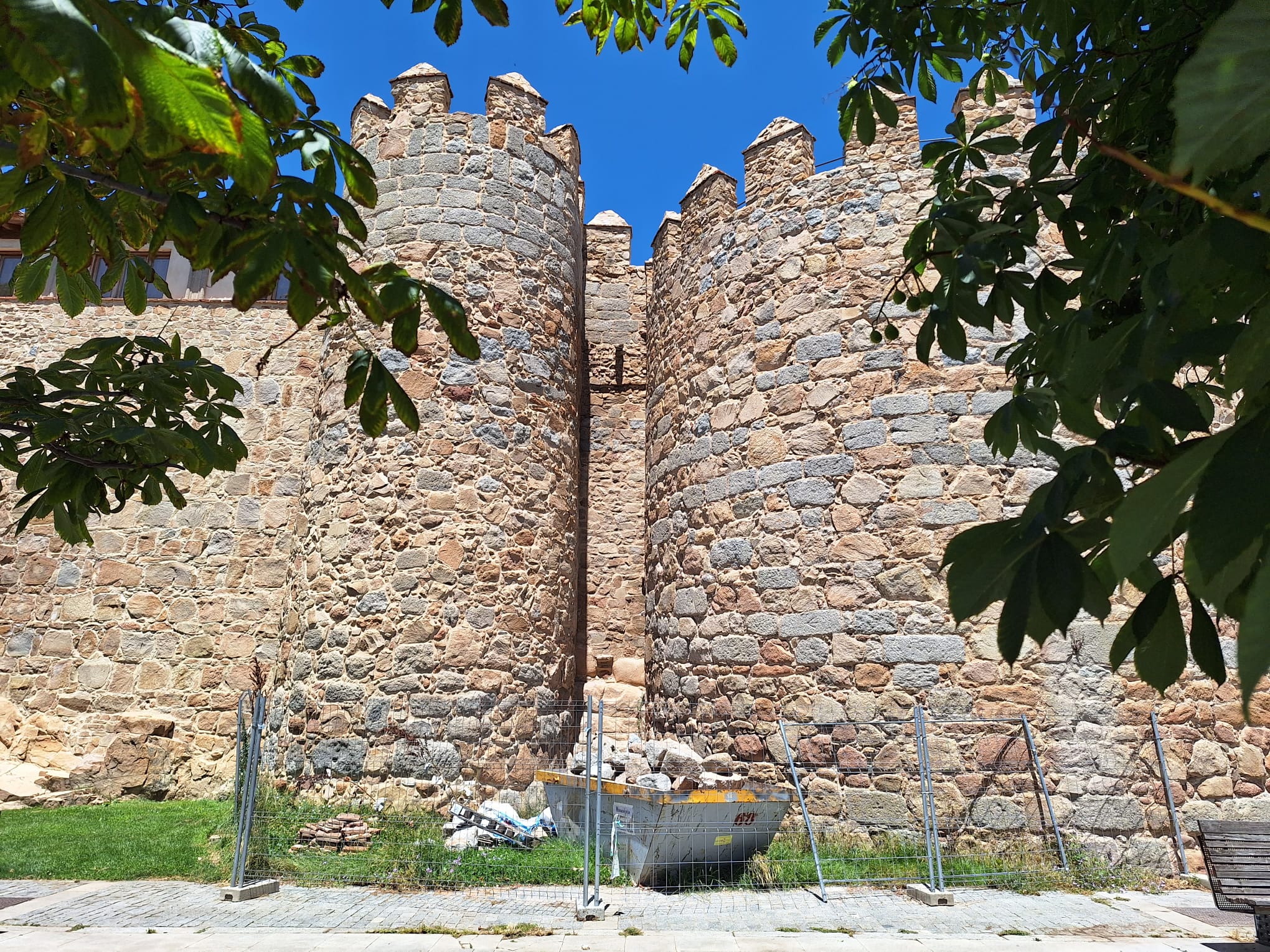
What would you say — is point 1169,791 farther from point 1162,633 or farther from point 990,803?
point 1162,633

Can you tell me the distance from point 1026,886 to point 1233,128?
21.5 ft

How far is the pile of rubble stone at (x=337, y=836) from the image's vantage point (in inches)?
261

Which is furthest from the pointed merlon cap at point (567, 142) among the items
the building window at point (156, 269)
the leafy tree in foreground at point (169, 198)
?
the leafy tree in foreground at point (169, 198)

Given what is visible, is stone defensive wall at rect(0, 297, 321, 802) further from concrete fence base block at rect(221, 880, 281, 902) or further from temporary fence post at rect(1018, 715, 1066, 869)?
temporary fence post at rect(1018, 715, 1066, 869)

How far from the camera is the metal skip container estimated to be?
589 centimetres

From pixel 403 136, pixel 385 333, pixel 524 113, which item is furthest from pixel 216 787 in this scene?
pixel 524 113

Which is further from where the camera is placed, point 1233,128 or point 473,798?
point 473,798

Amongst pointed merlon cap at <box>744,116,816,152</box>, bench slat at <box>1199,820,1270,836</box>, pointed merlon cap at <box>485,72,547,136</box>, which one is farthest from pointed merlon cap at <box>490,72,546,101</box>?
bench slat at <box>1199,820,1270,836</box>

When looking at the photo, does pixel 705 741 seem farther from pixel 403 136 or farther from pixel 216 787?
pixel 403 136

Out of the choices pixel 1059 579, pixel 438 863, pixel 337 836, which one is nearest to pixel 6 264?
pixel 337 836

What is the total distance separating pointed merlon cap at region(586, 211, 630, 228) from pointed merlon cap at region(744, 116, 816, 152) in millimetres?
2823

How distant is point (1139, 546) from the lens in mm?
722

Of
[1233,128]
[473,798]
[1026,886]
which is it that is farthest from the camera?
[473,798]

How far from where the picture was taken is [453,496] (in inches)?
318
